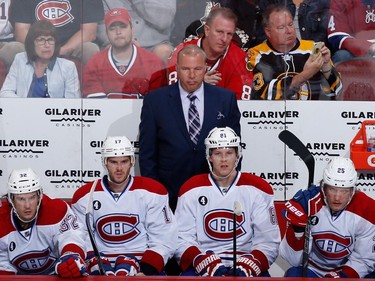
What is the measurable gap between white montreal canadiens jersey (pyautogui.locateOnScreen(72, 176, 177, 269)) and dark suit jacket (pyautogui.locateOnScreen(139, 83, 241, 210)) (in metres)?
0.36

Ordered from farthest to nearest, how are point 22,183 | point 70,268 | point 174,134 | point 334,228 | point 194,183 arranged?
point 174,134
point 194,183
point 334,228
point 22,183
point 70,268

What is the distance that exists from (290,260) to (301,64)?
5.34 ft

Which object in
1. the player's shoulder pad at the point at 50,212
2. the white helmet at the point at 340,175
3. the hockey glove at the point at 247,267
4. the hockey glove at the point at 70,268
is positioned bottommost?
the hockey glove at the point at 247,267

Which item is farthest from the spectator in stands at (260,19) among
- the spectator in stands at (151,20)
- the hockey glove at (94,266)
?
the hockey glove at (94,266)

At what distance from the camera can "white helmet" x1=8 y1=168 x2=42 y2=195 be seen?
618 centimetres

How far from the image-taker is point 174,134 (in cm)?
695

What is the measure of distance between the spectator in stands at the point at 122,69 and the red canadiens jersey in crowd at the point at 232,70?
0.10m

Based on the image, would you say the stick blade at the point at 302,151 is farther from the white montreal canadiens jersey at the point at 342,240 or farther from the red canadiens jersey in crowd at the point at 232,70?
the red canadiens jersey in crowd at the point at 232,70

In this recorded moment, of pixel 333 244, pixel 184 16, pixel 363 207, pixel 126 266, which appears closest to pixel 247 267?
pixel 333 244

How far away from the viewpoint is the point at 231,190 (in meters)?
6.69

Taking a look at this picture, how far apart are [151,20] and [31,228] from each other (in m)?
1.89

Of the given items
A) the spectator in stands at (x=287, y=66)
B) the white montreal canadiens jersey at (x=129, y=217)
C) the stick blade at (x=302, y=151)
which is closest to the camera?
the stick blade at (x=302, y=151)

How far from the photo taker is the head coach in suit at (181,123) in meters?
6.93

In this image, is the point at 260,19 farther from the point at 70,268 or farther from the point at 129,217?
Result: the point at 70,268
